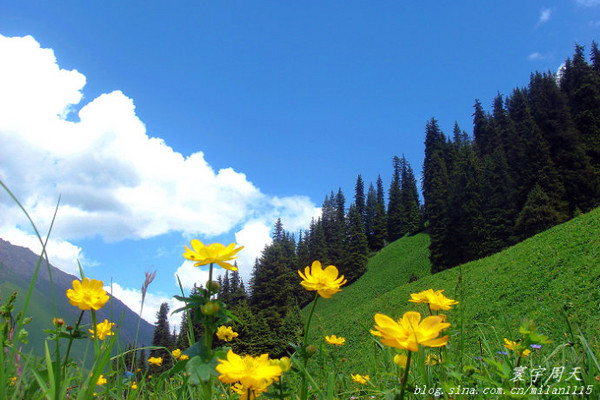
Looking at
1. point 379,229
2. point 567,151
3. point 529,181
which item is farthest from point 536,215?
point 379,229

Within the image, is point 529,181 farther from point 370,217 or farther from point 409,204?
point 370,217

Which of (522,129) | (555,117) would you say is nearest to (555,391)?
(555,117)

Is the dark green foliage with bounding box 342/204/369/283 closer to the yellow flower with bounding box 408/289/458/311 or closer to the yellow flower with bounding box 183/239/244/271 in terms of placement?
the yellow flower with bounding box 408/289/458/311

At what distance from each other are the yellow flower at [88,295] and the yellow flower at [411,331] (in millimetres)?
854

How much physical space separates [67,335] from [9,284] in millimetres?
1123

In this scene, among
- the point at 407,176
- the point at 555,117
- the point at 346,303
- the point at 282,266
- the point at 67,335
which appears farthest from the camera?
the point at 407,176

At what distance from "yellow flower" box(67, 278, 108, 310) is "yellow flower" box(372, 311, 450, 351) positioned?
2.80 feet

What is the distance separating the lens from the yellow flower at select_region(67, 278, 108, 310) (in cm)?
109

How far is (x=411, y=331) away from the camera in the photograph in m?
0.83

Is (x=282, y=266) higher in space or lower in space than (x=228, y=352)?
higher

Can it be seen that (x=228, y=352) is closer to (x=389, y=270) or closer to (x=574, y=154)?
(x=574, y=154)

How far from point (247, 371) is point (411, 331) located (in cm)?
39

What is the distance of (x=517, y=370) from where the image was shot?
1.25 metres

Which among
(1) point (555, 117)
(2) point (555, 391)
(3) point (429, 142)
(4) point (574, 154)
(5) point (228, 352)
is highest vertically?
(3) point (429, 142)
